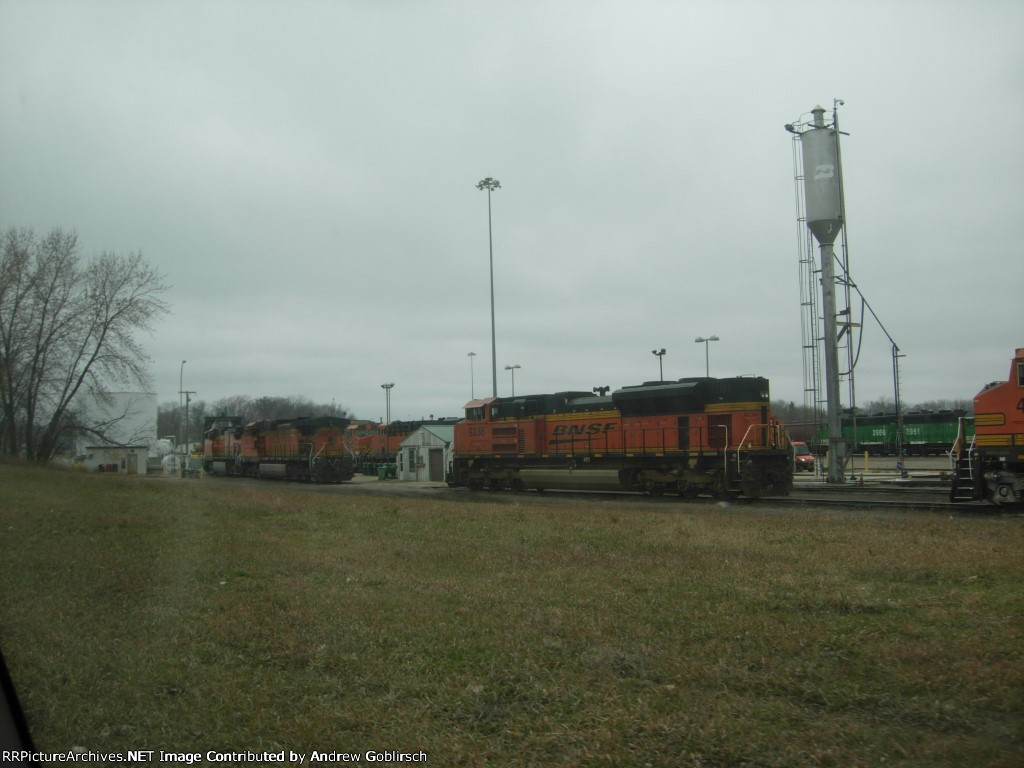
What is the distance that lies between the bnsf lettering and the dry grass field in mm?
14839

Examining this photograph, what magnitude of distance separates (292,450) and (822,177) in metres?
30.9

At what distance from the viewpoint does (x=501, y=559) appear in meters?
11.0

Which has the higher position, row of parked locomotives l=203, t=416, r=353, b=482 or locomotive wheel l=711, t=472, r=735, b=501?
row of parked locomotives l=203, t=416, r=353, b=482

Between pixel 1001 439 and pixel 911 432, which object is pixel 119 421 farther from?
pixel 911 432

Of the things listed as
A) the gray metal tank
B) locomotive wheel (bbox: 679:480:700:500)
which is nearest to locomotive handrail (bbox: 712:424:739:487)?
locomotive wheel (bbox: 679:480:700:500)

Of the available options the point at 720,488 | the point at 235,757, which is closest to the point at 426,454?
the point at 720,488

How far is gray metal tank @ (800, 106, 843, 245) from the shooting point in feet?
93.1

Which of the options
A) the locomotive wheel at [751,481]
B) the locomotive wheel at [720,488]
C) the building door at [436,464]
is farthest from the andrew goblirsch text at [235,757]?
the building door at [436,464]

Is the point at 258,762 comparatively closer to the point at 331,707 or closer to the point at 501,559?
the point at 331,707

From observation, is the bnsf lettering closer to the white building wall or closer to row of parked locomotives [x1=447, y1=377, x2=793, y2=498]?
row of parked locomotives [x1=447, y1=377, x2=793, y2=498]

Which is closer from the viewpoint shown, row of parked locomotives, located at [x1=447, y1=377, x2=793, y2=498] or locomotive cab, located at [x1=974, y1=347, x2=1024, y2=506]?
locomotive cab, located at [x1=974, y1=347, x2=1024, y2=506]

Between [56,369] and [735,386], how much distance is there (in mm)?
30935

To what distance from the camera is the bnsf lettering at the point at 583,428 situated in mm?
27328

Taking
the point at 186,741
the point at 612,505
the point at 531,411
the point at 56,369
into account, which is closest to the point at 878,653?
the point at 186,741
